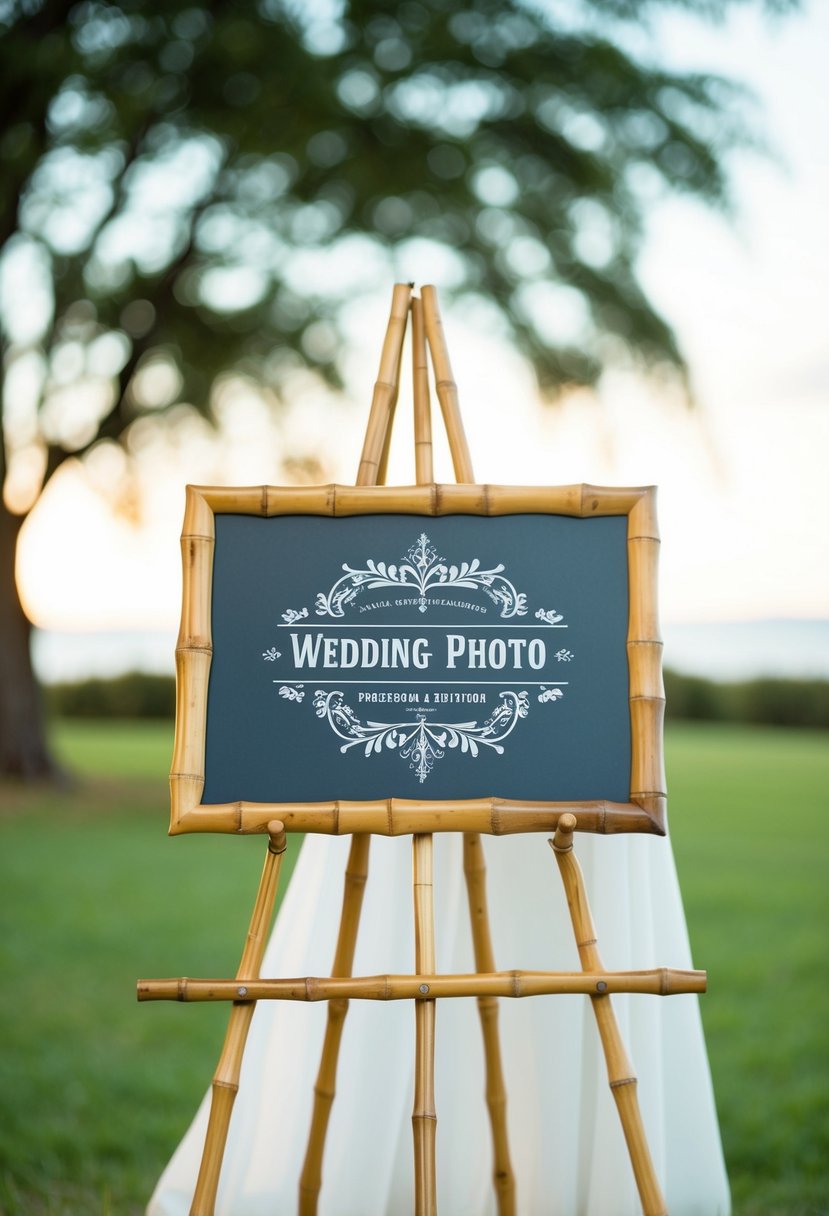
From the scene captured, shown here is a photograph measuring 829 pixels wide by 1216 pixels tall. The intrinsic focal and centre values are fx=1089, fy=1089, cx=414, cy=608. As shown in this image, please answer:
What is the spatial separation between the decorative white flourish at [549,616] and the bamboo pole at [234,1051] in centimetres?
45

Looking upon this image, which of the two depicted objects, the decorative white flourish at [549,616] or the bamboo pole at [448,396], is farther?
the bamboo pole at [448,396]

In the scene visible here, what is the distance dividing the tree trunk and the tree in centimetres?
1

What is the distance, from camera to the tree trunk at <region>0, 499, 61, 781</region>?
274 inches

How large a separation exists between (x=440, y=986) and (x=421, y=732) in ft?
1.06

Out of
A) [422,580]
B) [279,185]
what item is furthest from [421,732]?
[279,185]

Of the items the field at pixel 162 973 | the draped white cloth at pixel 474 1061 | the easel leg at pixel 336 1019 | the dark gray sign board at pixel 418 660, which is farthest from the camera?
the field at pixel 162 973

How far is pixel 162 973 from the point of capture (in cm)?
351

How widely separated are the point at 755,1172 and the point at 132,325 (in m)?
6.08

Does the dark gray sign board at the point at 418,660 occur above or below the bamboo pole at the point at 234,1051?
above

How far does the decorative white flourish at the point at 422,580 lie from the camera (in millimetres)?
1501

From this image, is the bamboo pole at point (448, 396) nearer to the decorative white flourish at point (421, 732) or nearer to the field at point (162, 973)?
the decorative white flourish at point (421, 732)

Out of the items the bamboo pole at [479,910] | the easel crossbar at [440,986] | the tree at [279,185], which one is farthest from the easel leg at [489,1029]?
the tree at [279,185]

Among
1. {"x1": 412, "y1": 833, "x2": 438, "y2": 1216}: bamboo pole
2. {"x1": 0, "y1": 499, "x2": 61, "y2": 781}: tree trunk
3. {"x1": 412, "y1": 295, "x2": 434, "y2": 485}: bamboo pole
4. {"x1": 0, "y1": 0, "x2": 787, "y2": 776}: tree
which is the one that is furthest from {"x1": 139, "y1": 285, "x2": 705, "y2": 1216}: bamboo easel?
{"x1": 0, "y1": 499, "x2": 61, "y2": 781}: tree trunk

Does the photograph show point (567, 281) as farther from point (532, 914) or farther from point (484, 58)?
point (532, 914)
